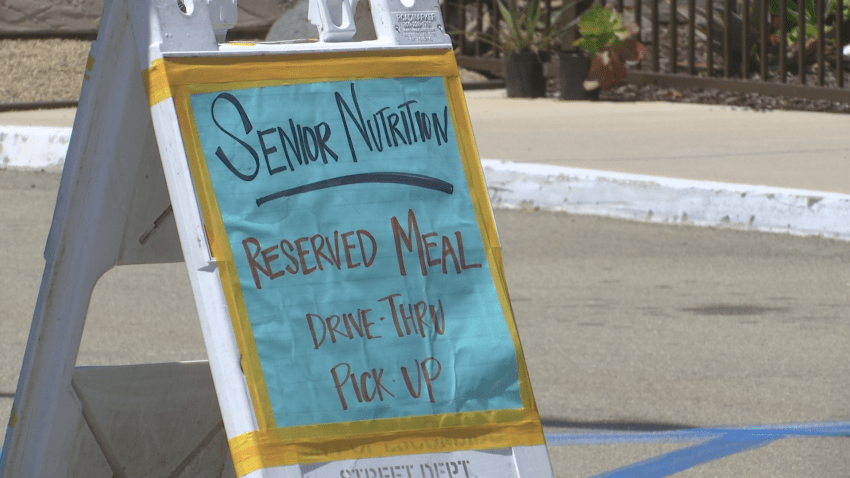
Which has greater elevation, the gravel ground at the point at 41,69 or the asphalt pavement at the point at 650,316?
the asphalt pavement at the point at 650,316

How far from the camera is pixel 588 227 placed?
670 centimetres

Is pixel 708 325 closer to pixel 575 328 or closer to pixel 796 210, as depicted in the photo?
pixel 575 328

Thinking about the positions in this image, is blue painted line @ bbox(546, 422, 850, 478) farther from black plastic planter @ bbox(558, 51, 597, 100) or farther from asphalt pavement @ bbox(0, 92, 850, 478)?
black plastic planter @ bbox(558, 51, 597, 100)

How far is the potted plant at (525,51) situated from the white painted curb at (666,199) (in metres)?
4.68

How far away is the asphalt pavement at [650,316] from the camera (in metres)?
3.73

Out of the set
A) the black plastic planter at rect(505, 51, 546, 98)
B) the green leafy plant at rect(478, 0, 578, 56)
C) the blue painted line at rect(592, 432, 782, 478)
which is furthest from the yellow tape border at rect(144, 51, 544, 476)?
the green leafy plant at rect(478, 0, 578, 56)

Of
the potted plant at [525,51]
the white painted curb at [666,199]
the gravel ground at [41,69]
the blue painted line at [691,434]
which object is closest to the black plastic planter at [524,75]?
the potted plant at [525,51]

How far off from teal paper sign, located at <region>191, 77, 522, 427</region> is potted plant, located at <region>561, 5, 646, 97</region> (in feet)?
29.0

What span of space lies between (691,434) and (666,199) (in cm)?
317

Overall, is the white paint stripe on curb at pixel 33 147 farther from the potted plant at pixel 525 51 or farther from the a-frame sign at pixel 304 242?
the a-frame sign at pixel 304 242

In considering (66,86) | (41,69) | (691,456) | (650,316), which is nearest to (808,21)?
(66,86)

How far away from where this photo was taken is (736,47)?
1182 centimetres

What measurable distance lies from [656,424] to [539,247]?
256 cm

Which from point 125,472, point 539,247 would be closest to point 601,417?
point 125,472
